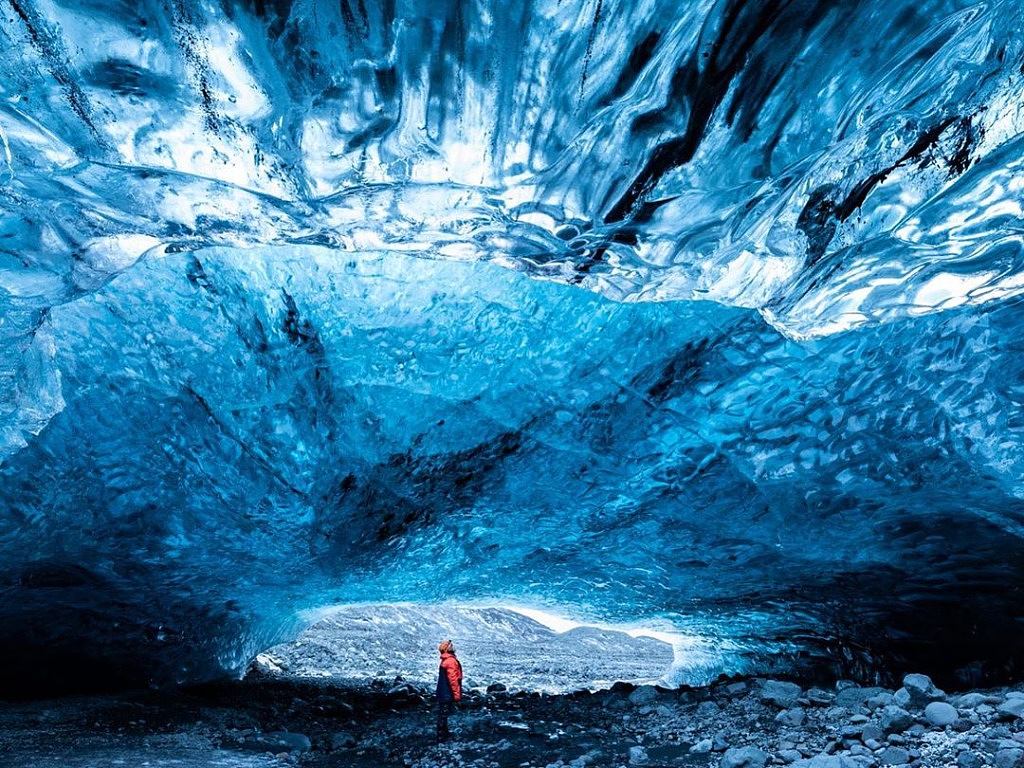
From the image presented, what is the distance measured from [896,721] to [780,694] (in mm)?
1881

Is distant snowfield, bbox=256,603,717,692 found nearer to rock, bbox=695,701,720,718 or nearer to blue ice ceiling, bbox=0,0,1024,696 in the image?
blue ice ceiling, bbox=0,0,1024,696

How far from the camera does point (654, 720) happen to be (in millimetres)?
6293

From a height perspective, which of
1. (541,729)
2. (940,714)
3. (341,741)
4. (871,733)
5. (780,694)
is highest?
(780,694)

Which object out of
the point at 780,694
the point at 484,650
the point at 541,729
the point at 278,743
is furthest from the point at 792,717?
the point at 484,650

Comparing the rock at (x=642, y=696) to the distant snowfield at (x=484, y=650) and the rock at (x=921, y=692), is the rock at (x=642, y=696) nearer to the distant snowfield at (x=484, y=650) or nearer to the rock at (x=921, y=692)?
the distant snowfield at (x=484, y=650)

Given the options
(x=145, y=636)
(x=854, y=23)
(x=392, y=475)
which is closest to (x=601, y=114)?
(x=854, y=23)

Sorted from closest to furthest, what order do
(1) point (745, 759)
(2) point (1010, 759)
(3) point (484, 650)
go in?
(2) point (1010, 759), (1) point (745, 759), (3) point (484, 650)

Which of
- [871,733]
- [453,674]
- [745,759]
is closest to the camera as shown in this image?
[745,759]

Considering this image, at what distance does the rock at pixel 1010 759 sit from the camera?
3.43 meters

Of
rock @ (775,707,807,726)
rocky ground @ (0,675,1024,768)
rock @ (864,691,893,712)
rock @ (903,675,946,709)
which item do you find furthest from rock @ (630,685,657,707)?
rock @ (903,675,946,709)

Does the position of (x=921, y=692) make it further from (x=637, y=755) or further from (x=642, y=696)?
(x=642, y=696)

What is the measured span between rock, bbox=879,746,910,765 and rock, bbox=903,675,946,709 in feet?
4.46

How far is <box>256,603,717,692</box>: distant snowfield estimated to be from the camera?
9562mm

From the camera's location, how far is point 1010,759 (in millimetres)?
3451
